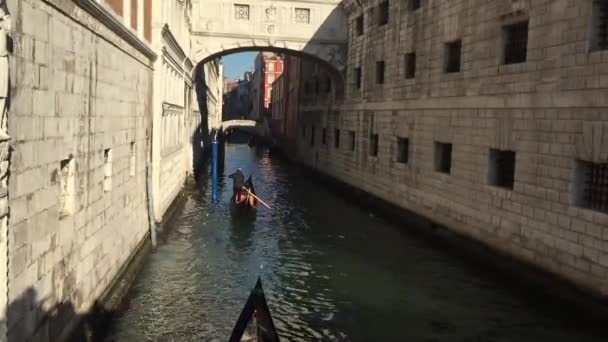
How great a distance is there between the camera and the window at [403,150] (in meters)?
17.1

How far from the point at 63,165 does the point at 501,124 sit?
28.2ft

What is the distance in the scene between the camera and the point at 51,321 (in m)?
5.48

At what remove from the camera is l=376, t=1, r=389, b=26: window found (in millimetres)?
19469

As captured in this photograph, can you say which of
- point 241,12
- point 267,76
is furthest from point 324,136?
point 267,76

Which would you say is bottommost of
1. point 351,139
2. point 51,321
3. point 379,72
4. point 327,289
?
point 327,289

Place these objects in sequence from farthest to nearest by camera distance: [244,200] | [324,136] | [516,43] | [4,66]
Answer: [324,136] < [244,200] < [516,43] < [4,66]

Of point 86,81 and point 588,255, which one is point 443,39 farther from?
point 86,81

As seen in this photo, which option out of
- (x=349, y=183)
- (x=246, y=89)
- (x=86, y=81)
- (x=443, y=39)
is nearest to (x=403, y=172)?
(x=443, y=39)

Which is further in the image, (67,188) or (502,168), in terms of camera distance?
(502,168)

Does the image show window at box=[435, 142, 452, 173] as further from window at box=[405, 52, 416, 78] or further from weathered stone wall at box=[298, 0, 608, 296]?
window at box=[405, 52, 416, 78]

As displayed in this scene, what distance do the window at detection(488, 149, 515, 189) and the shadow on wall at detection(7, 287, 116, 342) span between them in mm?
8141

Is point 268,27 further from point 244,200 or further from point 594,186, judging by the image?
point 594,186

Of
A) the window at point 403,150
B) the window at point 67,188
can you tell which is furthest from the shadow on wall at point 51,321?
the window at point 403,150

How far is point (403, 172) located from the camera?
16.7 metres
